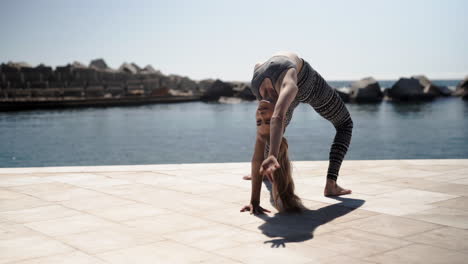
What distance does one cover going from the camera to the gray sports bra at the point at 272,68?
14.3 ft

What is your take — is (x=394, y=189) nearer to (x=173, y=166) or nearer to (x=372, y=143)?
(x=173, y=166)

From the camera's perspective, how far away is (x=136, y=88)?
114 m

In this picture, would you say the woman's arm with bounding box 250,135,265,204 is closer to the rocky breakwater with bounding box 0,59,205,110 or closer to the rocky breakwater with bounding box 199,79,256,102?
the rocky breakwater with bounding box 0,59,205,110

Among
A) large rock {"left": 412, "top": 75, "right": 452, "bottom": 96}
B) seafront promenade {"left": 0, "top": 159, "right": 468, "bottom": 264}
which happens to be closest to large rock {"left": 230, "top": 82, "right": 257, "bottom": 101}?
large rock {"left": 412, "top": 75, "right": 452, "bottom": 96}

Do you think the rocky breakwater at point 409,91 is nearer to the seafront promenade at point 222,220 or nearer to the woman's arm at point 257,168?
the seafront promenade at point 222,220

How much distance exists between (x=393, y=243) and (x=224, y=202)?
178 centimetres

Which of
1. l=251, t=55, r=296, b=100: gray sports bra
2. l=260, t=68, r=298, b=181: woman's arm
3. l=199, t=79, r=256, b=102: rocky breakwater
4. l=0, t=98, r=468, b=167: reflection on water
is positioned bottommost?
l=0, t=98, r=468, b=167: reflection on water

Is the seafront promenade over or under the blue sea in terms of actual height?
over

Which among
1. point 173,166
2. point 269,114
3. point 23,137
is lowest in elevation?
point 23,137

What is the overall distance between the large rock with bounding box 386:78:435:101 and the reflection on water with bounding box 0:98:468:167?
89.4 ft

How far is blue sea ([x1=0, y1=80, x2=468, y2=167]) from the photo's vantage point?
95.9 feet

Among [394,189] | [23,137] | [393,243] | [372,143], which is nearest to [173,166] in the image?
[394,189]

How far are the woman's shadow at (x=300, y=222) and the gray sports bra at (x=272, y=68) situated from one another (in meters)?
1.11

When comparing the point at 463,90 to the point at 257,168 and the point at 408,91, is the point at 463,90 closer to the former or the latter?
the point at 408,91
